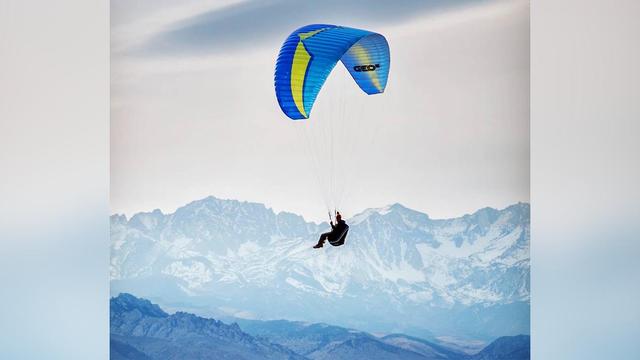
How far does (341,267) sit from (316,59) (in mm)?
1103

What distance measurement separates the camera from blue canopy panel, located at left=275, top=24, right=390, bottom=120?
12.5 ft

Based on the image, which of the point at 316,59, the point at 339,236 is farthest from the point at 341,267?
the point at 316,59

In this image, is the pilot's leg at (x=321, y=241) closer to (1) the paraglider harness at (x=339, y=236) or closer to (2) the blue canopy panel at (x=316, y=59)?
(1) the paraglider harness at (x=339, y=236)

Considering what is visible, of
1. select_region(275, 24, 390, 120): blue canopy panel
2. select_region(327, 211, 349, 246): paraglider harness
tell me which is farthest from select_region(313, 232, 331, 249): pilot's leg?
select_region(275, 24, 390, 120): blue canopy panel

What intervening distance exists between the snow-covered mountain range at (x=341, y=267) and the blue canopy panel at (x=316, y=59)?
2.30 ft

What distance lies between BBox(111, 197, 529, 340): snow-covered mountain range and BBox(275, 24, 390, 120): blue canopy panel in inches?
27.6

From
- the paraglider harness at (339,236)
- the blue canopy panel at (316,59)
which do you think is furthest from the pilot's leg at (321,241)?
the blue canopy panel at (316,59)

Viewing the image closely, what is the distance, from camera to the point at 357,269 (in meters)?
4.14

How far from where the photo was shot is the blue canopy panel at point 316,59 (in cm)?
381

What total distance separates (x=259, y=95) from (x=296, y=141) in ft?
1.12
